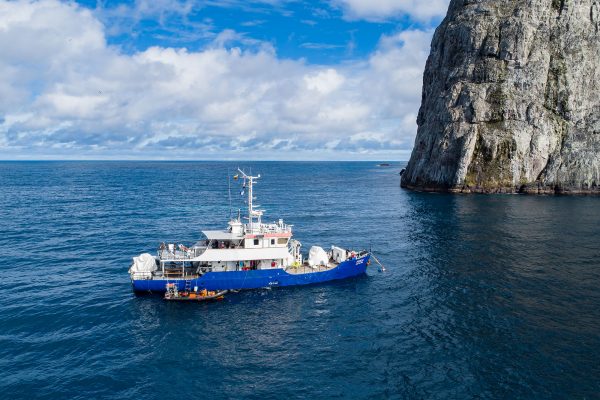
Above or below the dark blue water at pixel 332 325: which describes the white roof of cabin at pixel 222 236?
above

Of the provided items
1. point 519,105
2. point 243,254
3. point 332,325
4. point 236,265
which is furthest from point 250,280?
point 519,105

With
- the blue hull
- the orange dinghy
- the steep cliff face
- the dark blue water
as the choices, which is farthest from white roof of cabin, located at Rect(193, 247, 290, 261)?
the steep cliff face

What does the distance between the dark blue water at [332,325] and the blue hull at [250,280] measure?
128 centimetres

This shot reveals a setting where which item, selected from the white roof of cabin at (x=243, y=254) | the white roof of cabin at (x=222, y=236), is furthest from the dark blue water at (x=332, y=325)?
the white roof of cabin at (x=222, y=236)

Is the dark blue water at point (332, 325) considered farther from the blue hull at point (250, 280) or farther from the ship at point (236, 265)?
the ship at point (236, 265)

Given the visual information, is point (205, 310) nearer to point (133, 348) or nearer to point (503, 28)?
point (133, 348)

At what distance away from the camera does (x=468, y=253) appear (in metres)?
59.0

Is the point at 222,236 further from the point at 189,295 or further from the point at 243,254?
the point at 189,295

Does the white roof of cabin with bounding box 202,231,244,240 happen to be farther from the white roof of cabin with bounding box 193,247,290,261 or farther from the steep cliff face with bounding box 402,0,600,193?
the steep cliff face with bounding box 402,0,600,193

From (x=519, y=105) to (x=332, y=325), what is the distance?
350 ft

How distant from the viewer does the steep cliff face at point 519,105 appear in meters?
116

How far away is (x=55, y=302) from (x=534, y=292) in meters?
47.6

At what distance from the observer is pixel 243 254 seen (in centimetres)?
4759

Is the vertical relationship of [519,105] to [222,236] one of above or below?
above
